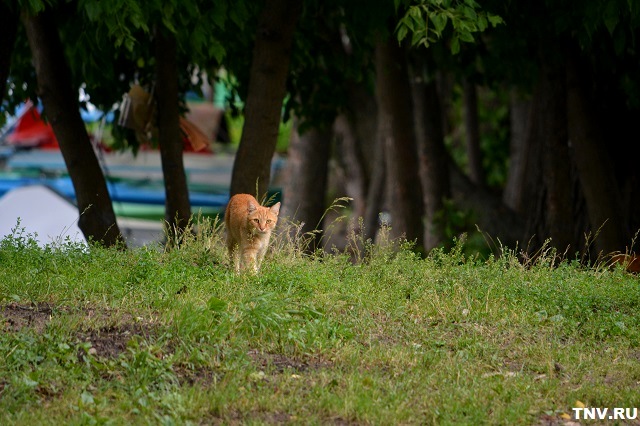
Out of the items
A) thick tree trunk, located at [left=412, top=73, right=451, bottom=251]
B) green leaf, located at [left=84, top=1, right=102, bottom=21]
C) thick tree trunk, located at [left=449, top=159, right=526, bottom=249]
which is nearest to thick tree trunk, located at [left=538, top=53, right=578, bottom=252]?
thick tree trunk, located at [left=449, top=159, right=526, bottom=249]

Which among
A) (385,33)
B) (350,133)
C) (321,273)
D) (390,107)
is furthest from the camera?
(350,133)

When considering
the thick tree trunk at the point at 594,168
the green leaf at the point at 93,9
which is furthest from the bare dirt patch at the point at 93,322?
the thick tree trunk at the point at 594,168

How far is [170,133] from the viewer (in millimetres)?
11117

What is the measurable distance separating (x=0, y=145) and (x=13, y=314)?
19963mm

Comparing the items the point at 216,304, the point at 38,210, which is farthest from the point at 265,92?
the point at 38,210

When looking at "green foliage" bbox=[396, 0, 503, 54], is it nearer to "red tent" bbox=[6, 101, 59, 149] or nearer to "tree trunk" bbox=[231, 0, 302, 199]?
"tree trunk" bbox=[231, 0, 302, 199]

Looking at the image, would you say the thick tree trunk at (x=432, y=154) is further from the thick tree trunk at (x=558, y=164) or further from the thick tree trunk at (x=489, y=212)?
the thick tree trunk at (x=558, y=164)

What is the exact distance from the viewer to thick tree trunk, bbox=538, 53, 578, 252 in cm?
1234

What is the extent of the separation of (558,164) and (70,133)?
5.37 metres

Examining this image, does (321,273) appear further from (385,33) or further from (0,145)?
(0,145)

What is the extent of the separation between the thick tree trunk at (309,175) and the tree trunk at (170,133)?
6.06 metres

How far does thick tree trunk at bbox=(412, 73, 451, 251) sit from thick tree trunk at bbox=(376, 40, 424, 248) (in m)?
1.68

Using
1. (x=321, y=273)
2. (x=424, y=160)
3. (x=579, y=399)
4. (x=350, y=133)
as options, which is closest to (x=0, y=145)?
(x=350, y=133)

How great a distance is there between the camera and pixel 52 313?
6961 mm
